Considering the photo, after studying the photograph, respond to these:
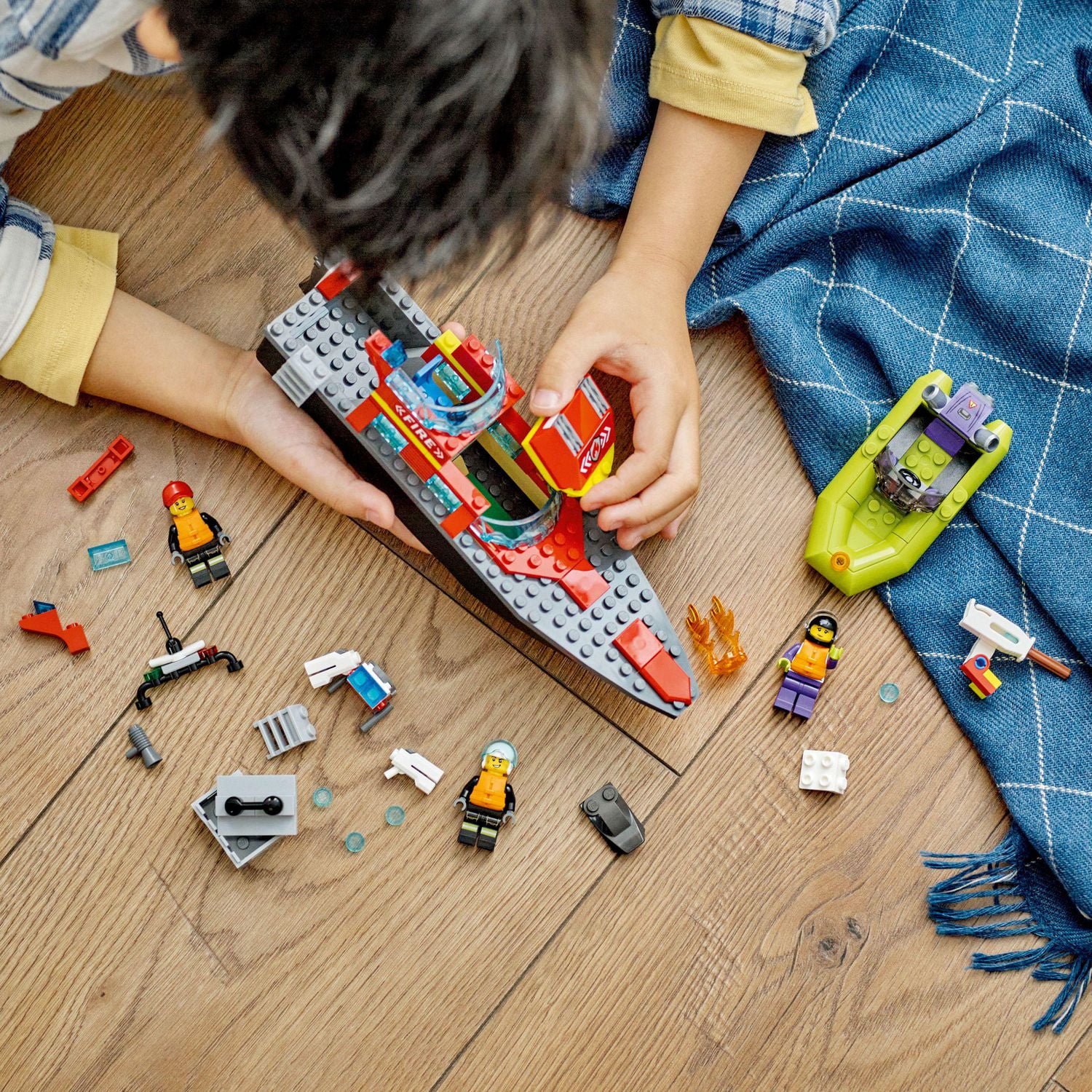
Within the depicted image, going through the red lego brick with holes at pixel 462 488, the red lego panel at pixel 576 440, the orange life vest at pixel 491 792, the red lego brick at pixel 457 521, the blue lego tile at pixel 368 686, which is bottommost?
the orange life vest at pixel 491 792

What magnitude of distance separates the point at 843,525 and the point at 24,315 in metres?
0.62

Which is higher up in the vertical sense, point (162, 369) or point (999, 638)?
point (162, 369)

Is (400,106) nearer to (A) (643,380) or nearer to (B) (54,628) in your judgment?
(A) (643,380)

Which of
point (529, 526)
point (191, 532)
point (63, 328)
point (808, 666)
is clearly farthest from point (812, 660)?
point (63, 328)

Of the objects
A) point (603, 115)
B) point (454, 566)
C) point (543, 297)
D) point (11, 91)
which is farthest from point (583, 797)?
point (11, 91)

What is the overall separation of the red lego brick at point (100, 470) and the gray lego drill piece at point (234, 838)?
0.80ft

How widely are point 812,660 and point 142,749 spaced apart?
0.50m

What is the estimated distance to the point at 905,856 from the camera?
76cm

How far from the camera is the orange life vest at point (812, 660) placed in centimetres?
74

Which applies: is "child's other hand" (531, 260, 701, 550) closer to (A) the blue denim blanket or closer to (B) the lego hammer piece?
(A) the blue denim blanket

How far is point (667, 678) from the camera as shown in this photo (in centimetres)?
71

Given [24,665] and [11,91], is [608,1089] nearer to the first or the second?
[24,665]

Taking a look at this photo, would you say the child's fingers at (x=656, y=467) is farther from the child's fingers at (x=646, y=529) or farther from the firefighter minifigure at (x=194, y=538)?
the firefighter minifigure at (x=194, y=538)

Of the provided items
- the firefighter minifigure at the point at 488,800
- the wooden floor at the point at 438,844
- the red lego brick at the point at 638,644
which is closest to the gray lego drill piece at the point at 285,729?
the wooden floor at the point at 438,844
